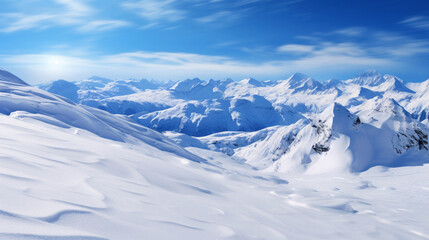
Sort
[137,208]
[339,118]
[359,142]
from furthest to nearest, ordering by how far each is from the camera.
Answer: [339,118] < [359,142] < [137,208]

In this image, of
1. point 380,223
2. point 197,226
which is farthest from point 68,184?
point 380,223

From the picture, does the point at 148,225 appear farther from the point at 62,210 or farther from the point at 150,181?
the point at 150,181

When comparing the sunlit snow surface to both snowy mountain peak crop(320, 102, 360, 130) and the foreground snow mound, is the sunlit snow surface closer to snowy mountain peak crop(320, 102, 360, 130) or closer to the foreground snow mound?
the foreground snow mound

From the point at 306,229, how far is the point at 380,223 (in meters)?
3.63

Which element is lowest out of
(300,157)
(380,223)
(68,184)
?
(300,157)

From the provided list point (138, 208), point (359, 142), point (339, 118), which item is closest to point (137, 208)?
point (138, 208)

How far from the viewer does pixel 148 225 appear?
452 centimetres

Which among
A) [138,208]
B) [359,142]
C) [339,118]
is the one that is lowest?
[138,208]

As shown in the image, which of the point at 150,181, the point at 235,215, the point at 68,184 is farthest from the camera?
the point at 150,181

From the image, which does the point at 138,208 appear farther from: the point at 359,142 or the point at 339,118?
the point at 339,118

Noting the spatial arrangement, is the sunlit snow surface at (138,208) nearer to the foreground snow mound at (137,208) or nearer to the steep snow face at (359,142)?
the foreground snow mound at (137,208)

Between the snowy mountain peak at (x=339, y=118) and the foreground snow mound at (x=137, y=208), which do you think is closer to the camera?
the foreground snow mound at (x=137, y=208)

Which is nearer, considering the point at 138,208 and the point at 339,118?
the point at 138,208

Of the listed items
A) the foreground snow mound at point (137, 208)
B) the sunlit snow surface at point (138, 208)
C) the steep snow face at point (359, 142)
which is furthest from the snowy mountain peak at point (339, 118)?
the foreground snow mound at point (137, 208)
